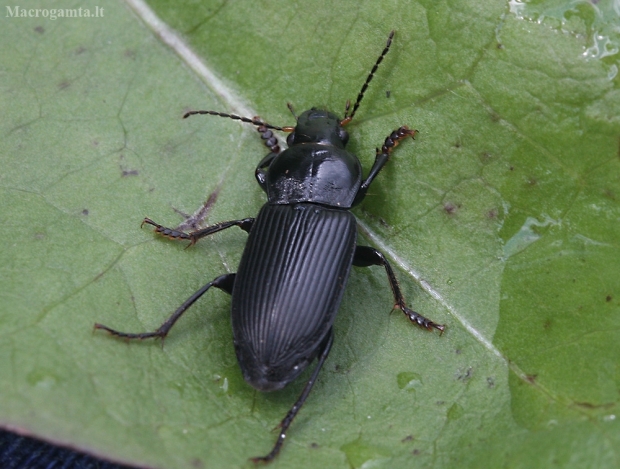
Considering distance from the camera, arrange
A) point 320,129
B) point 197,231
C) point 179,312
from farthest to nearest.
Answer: point 320,129, point 197,231, point 179,312

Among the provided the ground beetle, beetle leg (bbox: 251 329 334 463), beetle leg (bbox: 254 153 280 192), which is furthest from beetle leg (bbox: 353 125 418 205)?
beetle leg (bbox: 251 329 334 463)

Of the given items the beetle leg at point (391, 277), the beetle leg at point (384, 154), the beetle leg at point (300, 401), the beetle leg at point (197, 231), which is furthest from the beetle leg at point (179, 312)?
the beetle leg at point (384, 154)

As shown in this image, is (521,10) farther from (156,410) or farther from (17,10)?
(17,10)

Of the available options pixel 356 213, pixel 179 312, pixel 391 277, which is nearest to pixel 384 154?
pixel 356 213

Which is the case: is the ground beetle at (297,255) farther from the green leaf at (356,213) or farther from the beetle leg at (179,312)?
the green leaf at (356,213)

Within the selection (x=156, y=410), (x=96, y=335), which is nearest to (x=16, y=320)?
(x=96, y=335)

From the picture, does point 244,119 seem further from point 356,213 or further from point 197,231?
point 356,213

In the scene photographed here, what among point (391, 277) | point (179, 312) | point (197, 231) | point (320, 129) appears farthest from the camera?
point (320, 129)

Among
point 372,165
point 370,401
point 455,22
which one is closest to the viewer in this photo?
point 370,401
